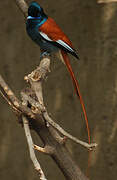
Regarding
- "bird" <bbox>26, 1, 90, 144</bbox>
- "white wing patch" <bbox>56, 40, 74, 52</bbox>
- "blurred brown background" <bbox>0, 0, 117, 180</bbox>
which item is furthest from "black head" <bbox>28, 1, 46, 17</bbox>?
"blurred brown background" <bbox>0, 0, 117, 180</bbox>

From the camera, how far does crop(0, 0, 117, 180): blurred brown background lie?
2.26 m

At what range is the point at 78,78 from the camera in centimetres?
236

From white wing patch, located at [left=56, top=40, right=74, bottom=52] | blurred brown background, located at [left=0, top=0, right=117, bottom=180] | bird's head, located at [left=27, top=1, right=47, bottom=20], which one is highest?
bird's head, located at [left=27, top=1, right=47, bottom=20]

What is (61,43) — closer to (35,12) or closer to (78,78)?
(35,12)

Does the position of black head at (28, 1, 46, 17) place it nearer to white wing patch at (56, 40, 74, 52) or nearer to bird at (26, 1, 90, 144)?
bird at (26, 1, 90, 144)

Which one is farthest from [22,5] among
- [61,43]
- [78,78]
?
[78,78]

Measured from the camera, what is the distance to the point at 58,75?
2.44 m

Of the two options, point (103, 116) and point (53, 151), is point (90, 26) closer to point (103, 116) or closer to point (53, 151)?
point (103, 116)

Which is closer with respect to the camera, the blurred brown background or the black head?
the black head

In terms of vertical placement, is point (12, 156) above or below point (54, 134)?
below

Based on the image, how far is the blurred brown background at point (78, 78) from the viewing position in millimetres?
2264

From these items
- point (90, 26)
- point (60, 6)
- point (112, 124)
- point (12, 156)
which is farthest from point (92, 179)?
point (60, 6)

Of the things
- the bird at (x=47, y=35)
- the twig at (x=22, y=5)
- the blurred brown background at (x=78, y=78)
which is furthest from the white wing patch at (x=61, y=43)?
the blurred brown background at (x=78, y=78)

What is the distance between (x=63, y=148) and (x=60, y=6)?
121 centimetres
